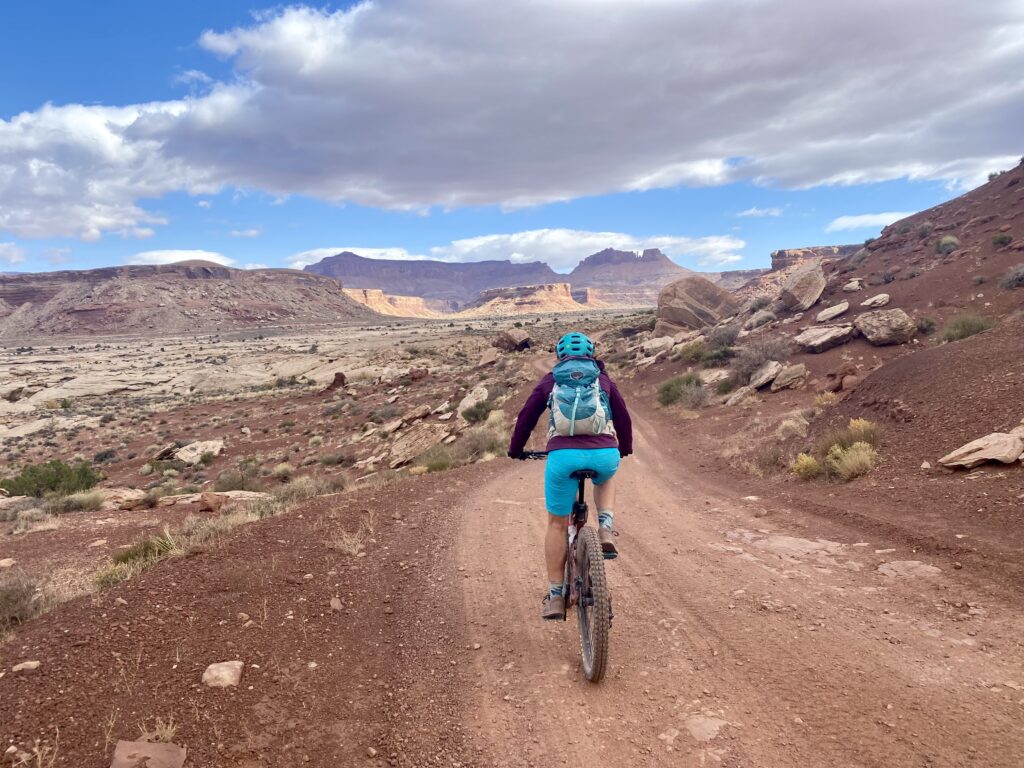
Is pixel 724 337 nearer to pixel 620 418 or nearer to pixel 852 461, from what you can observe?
Result: pixel 852 461

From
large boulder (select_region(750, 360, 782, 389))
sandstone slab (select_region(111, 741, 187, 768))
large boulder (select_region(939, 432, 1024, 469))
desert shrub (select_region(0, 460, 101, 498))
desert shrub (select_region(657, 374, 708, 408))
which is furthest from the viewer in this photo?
desert shrub (select_region(657, 374, 708, 408))

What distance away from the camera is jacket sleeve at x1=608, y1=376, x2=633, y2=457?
4.43 m

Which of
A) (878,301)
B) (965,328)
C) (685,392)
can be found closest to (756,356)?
(685,392)

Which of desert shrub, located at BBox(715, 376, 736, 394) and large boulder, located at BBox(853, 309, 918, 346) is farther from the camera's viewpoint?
desert shrub, located at BBox(715, 376, 736, 394)

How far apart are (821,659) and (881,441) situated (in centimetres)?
700

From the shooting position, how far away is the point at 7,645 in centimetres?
454

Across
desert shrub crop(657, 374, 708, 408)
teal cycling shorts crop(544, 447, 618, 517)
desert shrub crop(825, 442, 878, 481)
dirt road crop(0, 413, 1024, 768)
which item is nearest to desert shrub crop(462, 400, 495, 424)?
desert shrub crop(657, 374, 708, 408)

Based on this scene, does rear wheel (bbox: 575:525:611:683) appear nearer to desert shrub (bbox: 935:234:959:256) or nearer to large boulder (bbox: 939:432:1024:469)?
large boulder (bbox: 939:432:1024:469)

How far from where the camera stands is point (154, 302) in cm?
13700

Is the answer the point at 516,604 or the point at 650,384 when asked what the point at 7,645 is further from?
the point at 650,384

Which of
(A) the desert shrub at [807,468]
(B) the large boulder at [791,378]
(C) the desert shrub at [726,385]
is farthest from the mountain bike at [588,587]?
(C) the desert shrub at [726,385]

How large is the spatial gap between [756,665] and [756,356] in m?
18.3

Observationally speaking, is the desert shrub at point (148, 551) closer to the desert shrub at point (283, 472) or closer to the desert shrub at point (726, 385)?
the desert shrub at point (283, 472)

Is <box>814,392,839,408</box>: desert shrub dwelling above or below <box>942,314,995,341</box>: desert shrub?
below
